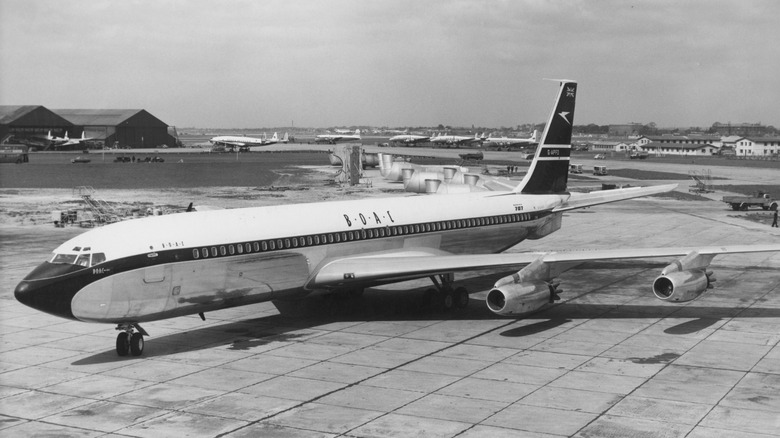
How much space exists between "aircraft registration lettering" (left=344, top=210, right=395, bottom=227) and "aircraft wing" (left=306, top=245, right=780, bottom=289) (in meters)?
1.58

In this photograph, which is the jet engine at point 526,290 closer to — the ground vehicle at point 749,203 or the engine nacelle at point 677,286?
the engine nacelle at point 677,286

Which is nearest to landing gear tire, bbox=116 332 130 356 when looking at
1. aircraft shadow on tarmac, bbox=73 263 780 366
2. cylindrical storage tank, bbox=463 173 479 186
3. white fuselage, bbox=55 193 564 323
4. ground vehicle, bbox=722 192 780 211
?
aircraft shadow on tarmac, bbox=73 263 780 366

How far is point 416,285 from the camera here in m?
37.9

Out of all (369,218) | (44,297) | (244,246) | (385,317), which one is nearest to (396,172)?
(369,218)

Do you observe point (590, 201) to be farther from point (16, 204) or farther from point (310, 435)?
point (16, 204)

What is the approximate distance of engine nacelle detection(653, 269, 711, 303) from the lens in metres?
27.4

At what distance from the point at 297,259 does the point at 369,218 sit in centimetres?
391

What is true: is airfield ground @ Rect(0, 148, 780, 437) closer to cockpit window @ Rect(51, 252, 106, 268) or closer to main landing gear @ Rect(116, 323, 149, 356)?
main landing gear @ Rect(116, 323, 149, 356)

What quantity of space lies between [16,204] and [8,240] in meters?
26.4

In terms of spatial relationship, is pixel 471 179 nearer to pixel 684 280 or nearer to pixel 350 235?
pixel 350 235

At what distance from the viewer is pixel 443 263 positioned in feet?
96.7

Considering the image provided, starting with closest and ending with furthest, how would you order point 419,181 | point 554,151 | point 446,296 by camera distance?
point 446,296
point 554,151
point 419,181

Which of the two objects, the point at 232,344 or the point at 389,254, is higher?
the point at 389,254

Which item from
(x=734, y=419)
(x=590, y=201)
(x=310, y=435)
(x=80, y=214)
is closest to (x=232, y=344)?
(x=310, y=435)
